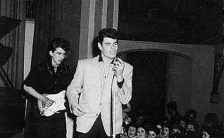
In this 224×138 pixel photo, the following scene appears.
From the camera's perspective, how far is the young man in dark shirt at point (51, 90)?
284 centimetres

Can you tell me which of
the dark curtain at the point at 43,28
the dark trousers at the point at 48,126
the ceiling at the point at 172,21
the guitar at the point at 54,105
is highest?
the ceiling at the point at 172,21

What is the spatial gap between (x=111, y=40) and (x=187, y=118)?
461cm

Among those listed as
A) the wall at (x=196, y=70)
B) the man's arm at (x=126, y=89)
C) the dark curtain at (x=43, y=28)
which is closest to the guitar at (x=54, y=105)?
the man's arm at (x=126, y=89)

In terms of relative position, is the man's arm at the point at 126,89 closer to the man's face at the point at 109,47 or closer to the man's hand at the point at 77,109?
the man's face at the point at 109,47

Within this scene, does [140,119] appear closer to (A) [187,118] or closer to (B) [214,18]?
(A) [187,118]

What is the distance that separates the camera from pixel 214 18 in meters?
7.76

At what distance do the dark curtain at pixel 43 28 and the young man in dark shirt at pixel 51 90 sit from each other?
1545mm

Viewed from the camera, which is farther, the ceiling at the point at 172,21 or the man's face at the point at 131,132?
the ceiling at the point at 172,21

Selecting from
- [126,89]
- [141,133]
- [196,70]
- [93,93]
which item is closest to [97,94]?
[93,93]

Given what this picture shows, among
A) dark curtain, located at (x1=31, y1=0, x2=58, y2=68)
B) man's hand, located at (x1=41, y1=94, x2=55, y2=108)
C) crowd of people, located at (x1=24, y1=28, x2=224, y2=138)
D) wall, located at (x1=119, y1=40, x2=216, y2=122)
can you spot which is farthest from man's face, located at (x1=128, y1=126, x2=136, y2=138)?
wall, located at (x1=119, y1=40, x2=216, y2=122)

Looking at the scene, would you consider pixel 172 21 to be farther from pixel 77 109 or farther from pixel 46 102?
pixel 77 109

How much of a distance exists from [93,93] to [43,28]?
2649 mm

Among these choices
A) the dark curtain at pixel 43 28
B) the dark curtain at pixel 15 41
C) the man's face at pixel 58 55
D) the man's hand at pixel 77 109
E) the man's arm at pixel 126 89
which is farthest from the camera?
the dark curtain at pixel 15 41

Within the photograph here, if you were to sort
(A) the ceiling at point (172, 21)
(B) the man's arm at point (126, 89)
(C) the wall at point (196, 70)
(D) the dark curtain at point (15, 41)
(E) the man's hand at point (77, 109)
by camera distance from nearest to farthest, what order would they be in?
(B) the man's arm at point (126, 89)
(E) the man's hand at point (77, 109)
(D) the dark curtain at point (15, 41)
(A) the ceiling at point (172, 21)
(C) the wall at point (196, 70)
